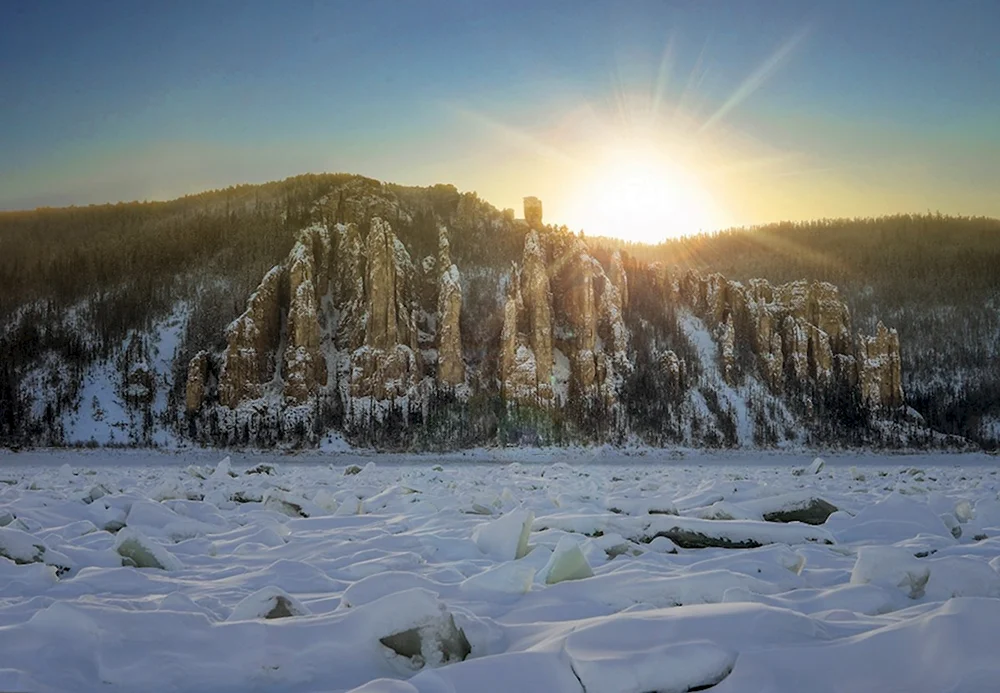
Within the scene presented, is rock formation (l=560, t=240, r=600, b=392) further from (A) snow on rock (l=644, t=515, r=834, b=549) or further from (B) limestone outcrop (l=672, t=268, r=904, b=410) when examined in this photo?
(A) snow on rock (l=644, t=515, r=834, b=549)

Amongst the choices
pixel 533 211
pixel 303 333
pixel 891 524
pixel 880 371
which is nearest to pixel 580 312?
pixel 533 211

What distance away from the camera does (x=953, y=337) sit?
165125 mm

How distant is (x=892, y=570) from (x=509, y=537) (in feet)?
10.6

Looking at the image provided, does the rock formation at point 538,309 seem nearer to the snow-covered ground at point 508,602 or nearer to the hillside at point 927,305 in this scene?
the hillside at point 927,305

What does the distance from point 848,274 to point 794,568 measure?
673 feet

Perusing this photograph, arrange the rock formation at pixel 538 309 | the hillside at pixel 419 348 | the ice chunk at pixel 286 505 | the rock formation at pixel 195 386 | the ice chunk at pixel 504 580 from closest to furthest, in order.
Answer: the ice chunk at pixel 504 580, the ice chunk at pixel 286 505, the hillside at pixel 419 348, the rock formation at pixel 538 309, the rock formation at pixel 195 386

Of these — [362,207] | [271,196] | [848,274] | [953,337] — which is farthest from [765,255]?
[271,196]

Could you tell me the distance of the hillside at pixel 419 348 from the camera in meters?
106

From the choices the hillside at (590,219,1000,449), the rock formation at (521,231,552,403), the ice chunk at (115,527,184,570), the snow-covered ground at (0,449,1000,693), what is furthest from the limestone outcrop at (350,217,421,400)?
the ice chunk at (115,527,184,570)

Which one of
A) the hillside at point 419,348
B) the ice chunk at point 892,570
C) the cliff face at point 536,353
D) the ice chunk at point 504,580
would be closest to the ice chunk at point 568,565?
the ice chunk at point 504,580

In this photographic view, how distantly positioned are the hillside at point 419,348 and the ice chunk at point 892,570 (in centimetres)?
9579

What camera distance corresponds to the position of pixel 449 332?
111 metres

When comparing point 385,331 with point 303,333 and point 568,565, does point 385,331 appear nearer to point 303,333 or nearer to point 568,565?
point 303,333

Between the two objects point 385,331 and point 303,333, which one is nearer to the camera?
point 385,331
